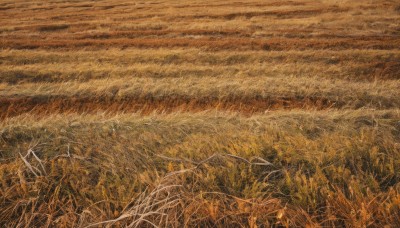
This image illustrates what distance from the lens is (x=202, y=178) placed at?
2.30m

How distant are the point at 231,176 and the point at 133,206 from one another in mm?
786

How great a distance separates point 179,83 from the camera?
9234 millimetres

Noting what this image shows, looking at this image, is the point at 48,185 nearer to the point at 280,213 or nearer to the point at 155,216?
the point at 155,216

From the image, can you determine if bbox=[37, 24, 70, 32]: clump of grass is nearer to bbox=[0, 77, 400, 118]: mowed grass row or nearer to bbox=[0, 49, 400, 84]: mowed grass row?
bbox=[0, 49, 400, 84]: mowed grass row

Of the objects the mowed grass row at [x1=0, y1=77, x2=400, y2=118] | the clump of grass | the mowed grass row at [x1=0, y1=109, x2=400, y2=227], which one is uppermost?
the clump of grass

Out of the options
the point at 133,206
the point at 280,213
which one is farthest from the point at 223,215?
the point at 133,206

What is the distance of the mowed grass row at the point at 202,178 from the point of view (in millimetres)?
1979

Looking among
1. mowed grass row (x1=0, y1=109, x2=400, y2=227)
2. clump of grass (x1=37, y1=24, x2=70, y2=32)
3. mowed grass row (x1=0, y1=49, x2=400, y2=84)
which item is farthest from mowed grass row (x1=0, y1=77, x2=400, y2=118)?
clump of grass (x1=37, y1=24, x2=70, y2=32)

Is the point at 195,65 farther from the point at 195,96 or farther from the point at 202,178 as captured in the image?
the point at 202,178

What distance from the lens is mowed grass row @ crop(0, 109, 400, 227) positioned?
1979 millimetres

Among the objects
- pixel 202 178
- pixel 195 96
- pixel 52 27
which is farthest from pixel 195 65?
pixel 52 27

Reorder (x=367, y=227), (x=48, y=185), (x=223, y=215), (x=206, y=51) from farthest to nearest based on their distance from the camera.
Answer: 1. (x=206, y=51)
2. (x=48, y=185)
3. (x=223, y=215)
4. (x=367, y=227)

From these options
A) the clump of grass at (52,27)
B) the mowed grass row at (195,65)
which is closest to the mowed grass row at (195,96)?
the mowed grass row at (195,65)

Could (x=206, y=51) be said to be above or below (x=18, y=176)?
below
